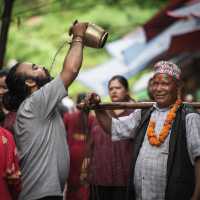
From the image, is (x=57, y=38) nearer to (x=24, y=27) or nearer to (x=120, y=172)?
(x=24, y=27)

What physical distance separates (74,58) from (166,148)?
99cm

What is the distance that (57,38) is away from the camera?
21.3 m

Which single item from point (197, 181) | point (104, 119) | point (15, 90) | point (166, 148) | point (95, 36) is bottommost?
point (197, 181)

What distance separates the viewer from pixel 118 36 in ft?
67.2

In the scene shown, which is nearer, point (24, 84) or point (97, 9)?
point (24, 84)

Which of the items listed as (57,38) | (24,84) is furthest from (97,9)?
(24,84)

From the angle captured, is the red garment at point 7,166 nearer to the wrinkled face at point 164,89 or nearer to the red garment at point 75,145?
the wrinkled face at point 164,89

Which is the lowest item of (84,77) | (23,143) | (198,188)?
(198,188)

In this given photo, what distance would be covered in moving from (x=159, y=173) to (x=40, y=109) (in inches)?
40.9

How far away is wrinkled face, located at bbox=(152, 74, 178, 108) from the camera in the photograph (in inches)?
242

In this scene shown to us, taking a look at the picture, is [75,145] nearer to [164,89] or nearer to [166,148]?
[164,89]

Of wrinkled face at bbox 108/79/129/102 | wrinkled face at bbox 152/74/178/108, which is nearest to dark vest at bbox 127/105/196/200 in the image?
wrinkled face at bbox 152/74/178/108

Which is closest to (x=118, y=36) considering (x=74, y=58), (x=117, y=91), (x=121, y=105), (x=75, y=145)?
(x=75, y=145)

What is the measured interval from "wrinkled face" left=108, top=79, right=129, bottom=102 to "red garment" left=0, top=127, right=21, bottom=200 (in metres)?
2.95
